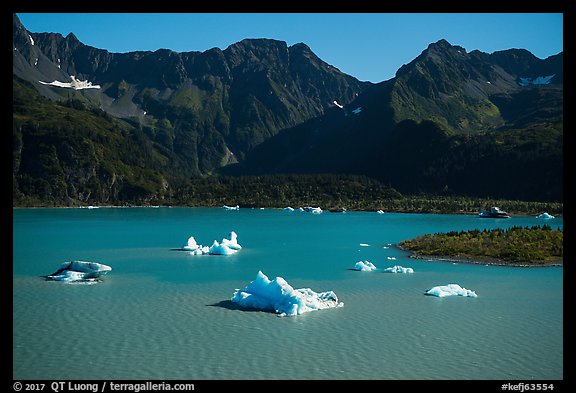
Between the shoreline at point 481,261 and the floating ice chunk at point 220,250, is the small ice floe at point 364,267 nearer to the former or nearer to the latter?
the shoreline at point 481,261

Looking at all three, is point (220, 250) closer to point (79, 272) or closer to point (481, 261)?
point (79, 272)

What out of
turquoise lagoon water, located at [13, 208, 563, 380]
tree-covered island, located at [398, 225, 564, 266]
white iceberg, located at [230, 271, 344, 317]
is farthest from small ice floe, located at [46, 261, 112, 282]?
tree-covered island, located at [398, 225, 564, 266]

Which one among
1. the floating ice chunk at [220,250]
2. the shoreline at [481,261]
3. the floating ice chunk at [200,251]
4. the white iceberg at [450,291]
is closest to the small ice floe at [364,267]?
the shoreline at [481,261]

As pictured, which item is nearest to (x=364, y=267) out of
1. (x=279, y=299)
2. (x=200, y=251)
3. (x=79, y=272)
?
(x=279, y=299)

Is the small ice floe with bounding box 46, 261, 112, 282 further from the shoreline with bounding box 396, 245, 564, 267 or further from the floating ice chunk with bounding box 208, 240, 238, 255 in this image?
the shoreline with bounding box 396, 245, 564, 267
